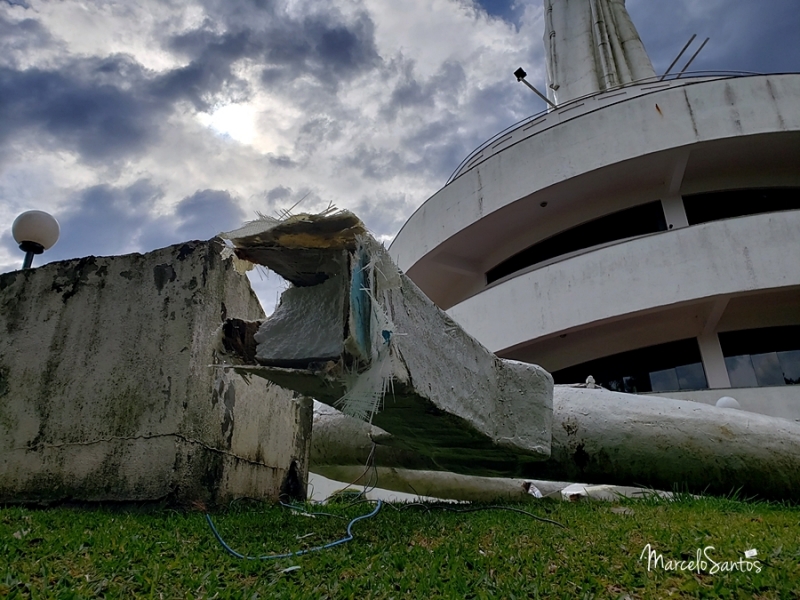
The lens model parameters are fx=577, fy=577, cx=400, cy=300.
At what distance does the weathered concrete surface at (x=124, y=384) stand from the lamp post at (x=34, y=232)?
220 cm

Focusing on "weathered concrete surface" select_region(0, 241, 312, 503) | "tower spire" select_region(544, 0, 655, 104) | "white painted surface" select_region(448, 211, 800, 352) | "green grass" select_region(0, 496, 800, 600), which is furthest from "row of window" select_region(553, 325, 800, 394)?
"weathered concrete surface" select_region(0, 241, 312, 503)

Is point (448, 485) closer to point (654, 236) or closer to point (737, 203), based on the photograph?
point (654, 236)

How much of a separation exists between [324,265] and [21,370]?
223cm

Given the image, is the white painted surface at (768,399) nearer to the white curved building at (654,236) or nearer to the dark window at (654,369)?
the white curved building at (654,236)

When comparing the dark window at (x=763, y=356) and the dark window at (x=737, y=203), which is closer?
the dark window at (x=763, y=356)

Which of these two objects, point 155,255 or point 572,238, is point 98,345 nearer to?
point 155,255

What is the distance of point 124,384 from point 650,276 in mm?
9611

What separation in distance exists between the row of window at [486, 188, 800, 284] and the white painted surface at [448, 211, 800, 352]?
1.72 metres

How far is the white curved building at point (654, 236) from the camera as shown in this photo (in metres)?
10.3

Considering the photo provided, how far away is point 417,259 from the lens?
14.4 meters

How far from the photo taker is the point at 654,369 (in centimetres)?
1202

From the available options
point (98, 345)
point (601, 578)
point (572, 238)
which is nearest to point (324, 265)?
point (98, 345)

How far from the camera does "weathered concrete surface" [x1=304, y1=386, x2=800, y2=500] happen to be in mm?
4680
